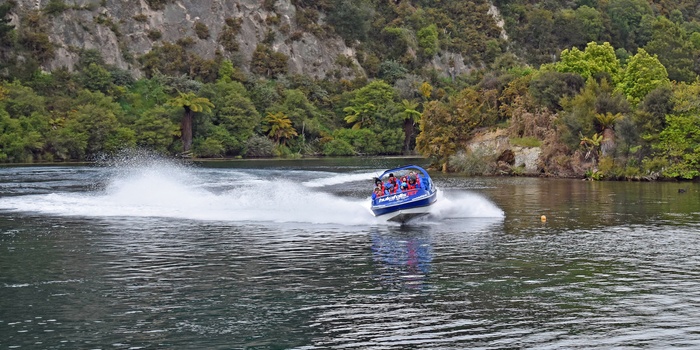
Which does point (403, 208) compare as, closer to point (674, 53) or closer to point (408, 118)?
point (408, 118)

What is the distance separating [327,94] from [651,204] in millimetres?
120084

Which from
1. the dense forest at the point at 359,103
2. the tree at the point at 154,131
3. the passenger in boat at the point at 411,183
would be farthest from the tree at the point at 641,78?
the tree at the point at 154,131

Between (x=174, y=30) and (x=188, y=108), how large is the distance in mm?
31553

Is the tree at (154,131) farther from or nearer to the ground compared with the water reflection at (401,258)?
farther from the ground

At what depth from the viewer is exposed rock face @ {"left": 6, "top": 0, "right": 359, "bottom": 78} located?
153875 mm

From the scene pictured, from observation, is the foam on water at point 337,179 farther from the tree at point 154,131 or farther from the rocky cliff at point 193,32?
the rocky cliff at point 193,32

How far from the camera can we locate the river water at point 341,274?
24.0 metres

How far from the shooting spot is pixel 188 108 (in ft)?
467

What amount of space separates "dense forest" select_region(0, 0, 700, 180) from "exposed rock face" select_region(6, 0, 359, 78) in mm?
1639

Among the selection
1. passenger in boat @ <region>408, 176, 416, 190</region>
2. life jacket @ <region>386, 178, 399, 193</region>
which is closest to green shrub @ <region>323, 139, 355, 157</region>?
passenger in boat @ <region>408, 176, 416, 190</region>

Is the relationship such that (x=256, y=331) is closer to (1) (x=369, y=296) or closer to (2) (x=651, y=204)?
(1) (x=369, y=296)

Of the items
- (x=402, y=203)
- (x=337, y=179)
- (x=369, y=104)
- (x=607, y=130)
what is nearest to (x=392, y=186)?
(x=402, y=203)

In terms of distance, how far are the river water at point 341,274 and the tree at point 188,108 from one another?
7838 cm

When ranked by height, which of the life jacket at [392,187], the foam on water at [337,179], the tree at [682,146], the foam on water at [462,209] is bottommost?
the foam on water at [462,209]
